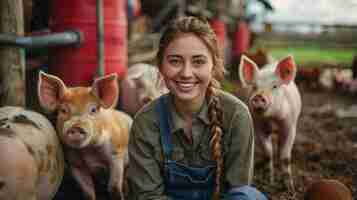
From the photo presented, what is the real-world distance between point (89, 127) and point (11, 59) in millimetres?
855

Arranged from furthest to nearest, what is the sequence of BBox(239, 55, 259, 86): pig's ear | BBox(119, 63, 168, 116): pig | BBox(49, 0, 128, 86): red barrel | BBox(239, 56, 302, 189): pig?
BBox(49, 0, 128, 86): red barrel → BBox(119, 63, 168, 116): pig → BBox(239, 55, 259, 86): pig's ear → BBox(239, 56, 302, 189): pig

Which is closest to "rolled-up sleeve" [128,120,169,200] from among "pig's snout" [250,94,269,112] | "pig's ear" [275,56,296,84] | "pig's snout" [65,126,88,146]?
"pig's snout" [65,126,88,146]

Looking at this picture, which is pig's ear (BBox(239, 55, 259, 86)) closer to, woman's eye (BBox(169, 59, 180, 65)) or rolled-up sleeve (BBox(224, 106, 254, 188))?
rolled-up sleeve (BBox(224, 106, 254, 188))

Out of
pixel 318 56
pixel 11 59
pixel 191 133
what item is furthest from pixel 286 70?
pixel 318 56

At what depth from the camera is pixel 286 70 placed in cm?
270

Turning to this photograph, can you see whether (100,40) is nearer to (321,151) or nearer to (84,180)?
(84,180)

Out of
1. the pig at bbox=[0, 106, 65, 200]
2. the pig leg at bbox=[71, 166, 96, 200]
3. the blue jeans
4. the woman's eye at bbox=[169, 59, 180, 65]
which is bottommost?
the pig leg at bbox=[71, 166, 96, 200]

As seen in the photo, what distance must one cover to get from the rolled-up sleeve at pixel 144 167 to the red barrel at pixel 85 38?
6.41 ft

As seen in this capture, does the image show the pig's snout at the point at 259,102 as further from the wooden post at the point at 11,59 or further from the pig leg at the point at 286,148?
the wooden post at the point at 11,59

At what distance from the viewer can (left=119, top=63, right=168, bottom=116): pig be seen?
3242 millimetres

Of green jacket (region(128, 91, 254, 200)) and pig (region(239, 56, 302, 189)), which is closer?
green jacket (region(128, 91, 254, 200))

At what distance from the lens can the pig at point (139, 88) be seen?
3242mm

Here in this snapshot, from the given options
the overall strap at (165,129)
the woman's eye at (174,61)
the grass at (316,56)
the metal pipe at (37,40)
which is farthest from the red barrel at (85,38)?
the grass at (316,56)

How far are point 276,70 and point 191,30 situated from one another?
0.94 m
